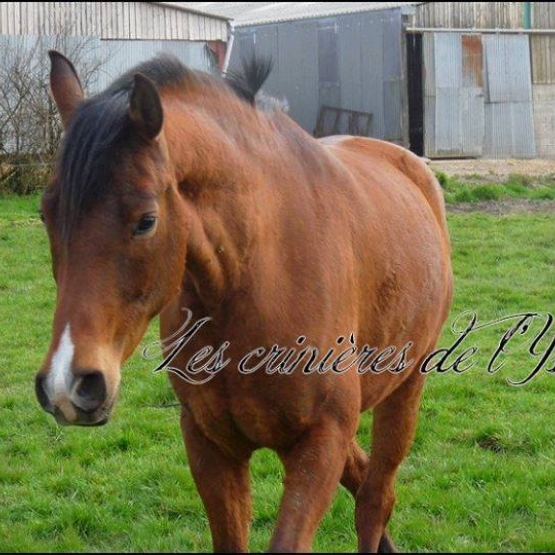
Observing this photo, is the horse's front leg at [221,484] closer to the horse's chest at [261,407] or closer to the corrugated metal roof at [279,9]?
the horse's chest at [261,407]

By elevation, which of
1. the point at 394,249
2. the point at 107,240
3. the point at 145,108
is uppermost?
the point at 145,108

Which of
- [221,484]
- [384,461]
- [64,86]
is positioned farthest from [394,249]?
[64,86]

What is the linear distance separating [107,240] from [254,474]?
3.12m

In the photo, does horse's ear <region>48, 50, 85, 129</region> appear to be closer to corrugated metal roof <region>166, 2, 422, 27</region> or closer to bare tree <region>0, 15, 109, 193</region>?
bare tree <region>0, 15, 109, 193</region>

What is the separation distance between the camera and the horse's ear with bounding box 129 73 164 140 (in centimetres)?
289

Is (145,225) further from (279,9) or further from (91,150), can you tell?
(279,9)

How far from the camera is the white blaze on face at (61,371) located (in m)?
2.71

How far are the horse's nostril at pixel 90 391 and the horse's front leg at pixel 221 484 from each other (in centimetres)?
103

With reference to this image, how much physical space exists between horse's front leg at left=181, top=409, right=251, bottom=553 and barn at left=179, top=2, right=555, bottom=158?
17.4 m

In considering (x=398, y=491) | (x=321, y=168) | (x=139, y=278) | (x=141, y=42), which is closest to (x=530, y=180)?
(x=141, y=42)

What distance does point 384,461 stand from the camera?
484 cm

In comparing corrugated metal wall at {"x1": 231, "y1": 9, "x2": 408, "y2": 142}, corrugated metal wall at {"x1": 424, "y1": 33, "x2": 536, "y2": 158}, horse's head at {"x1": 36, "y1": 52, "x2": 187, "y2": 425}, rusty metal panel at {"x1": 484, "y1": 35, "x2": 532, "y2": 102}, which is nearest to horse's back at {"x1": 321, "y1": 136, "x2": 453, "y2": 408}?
horse's head at {"x1": 36, "y1": 52, "x2": 187, "y2": 425}

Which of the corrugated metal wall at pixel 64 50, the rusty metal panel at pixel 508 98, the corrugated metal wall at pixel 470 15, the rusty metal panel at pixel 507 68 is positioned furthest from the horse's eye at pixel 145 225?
the rusty metal panel at pixel 507 68

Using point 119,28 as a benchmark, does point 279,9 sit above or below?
above
